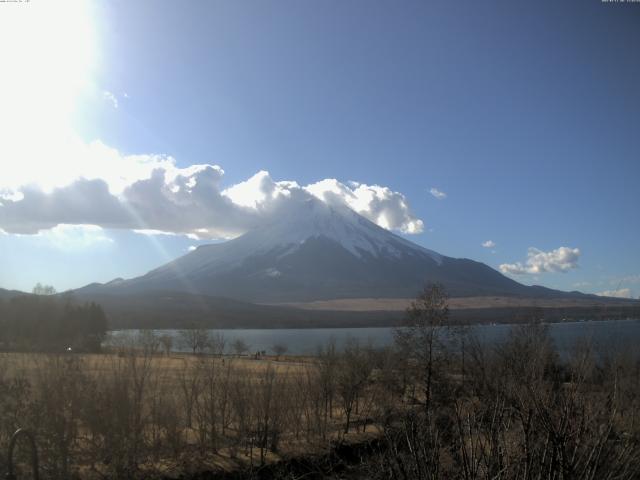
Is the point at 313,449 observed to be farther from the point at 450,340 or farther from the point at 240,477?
the point at 450,340

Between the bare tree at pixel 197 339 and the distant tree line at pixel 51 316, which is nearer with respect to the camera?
the distant tree line at pixel 51 316

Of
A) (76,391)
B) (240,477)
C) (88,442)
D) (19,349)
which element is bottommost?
(240,477)

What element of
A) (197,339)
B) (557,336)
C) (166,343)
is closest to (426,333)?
(166,343)

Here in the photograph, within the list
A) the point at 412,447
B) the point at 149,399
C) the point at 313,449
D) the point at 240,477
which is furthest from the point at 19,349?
the point at 412,447

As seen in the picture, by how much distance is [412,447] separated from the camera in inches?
181

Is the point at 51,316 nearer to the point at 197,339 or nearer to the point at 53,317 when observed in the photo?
the point at 53,317

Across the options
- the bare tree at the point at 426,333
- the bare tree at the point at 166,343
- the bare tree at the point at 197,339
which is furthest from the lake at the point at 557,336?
the bare tree at the point at 426,333

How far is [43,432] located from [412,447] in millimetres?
12844

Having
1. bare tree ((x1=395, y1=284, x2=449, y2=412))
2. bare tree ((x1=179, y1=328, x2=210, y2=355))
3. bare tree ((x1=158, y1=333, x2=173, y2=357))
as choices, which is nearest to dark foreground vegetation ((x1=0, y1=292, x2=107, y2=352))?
bare tree ((x1=158, y1=333, x2=173, y2=357))

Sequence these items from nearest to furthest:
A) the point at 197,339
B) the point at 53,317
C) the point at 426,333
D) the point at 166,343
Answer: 1. the point at 426,333
2. the point at 166,343
3. the point at 53,317
4. the point at 197,339

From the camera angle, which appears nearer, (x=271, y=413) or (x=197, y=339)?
(x=271, y=413)

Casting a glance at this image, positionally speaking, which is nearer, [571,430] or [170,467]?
→ [571,430]

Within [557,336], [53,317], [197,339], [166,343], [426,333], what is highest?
[426,333]

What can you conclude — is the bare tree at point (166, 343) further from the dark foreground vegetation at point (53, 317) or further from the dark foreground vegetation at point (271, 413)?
the dark foreground vegetation at point (271, 413)
